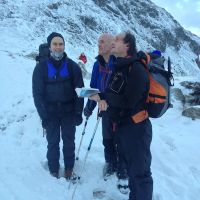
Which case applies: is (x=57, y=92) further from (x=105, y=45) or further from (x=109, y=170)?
(x=109, y=170)

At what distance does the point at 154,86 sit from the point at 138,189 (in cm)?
138

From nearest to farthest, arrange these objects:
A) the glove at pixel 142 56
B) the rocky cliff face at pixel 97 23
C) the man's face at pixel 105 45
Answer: the glove at pixel 142 56 < the man's face at pixel 105 45 < the rocky cliff face at pixel 97 23

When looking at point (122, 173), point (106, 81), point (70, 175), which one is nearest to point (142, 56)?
point (106, 81)

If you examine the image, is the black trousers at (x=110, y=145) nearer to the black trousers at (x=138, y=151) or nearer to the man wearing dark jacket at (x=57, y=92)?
the man wearing dark jacket at (x=57, y=92)

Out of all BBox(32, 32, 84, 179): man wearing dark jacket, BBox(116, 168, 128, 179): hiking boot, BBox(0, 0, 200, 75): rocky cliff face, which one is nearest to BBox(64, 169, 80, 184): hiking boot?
BBox(32, 32, 84, 179): man wearing dark jacket

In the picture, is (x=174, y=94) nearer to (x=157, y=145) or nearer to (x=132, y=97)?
(x=157, y=145)

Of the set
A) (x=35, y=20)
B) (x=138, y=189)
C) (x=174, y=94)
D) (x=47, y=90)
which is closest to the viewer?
(x=138, y=189)

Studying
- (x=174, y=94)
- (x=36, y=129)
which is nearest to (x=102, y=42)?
(x=36, y=129)

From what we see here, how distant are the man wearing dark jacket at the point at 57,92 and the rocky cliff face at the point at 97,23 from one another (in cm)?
2247

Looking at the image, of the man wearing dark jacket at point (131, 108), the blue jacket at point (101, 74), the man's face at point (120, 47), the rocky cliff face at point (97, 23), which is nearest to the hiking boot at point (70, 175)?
the blue jacket at point (101, 74)

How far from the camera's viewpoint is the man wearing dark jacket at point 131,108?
14.3 feet

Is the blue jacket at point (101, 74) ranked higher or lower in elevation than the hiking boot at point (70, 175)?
higher

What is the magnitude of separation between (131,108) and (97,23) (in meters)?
40.9

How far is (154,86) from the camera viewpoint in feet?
14.5
